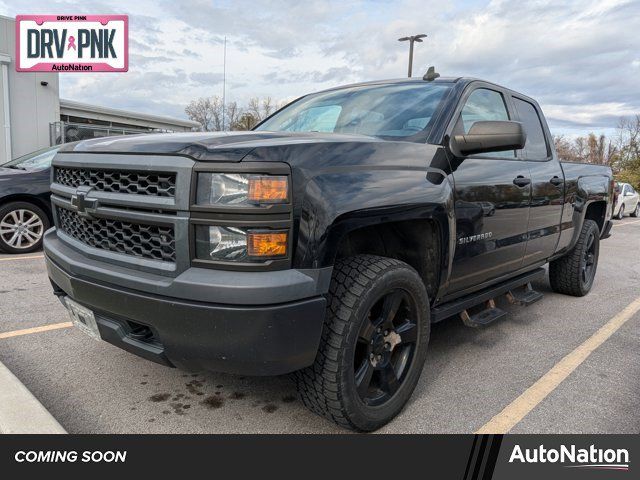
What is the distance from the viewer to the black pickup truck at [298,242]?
1.92 meters

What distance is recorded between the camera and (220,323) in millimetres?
1904

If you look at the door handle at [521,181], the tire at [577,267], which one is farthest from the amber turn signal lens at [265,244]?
the tire at [577,267]

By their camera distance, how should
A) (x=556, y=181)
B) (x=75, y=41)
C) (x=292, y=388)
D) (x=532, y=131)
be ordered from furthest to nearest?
(x=75, y=41) → (x=532, y=131) → (x=556, y=181) → (x=292, y=388)

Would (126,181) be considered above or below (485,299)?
above

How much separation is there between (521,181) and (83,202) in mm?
2759

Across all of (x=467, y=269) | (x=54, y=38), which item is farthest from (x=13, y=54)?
(x=467, y=269)

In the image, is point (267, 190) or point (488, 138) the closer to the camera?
point (267, 190)

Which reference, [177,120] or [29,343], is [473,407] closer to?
[29,343]

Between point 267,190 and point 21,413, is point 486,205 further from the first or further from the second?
point 21,413

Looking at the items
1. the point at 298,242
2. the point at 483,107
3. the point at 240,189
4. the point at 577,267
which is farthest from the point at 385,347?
the point at 577,267

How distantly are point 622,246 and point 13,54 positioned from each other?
18043 millimetres

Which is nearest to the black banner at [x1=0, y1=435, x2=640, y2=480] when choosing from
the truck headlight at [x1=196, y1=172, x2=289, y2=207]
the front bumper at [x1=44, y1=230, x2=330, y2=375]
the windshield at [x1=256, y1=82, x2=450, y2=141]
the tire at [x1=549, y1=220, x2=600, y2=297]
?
the front bumper at [x1=44, y1=230, x2=330, y2=375]

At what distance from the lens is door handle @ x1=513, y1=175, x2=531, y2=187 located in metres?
3.43

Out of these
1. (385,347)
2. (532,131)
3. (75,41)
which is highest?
(75,41)
